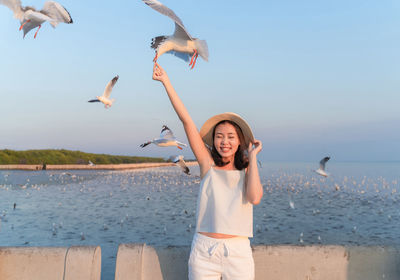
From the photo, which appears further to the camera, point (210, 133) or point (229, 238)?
point (210, 133)

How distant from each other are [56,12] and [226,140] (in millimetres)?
4235

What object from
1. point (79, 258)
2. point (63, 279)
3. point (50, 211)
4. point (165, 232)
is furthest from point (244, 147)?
point (50, 211)

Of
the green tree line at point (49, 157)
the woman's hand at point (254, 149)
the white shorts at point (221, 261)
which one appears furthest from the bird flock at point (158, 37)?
the green tree line at point (49, 157)

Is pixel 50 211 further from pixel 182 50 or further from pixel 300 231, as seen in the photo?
pixel 182 50

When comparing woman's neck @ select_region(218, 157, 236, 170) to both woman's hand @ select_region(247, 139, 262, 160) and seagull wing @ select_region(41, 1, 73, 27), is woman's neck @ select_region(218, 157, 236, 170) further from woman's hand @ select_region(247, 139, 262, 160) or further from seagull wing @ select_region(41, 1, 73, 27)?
seagull wing @ select_region(41, 1, 73, 27)

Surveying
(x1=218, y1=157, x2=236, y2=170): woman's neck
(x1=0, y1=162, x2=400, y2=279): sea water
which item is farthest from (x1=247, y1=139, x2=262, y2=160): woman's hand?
(x1=0, y1=162, x2=400, y2=279): sea water

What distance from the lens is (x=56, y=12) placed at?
5.14m

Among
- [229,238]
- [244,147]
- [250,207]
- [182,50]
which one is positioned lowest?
[229,238]

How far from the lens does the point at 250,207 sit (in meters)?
2.54

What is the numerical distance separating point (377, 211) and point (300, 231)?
694 centimetres

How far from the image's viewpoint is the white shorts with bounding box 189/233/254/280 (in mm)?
2334

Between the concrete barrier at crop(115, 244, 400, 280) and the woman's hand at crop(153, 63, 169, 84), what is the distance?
171 cm

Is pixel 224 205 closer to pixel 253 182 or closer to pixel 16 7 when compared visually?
pixel 253 182

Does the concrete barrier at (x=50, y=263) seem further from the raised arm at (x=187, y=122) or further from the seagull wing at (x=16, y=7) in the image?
the seagull wing at (x=16, y=7)
